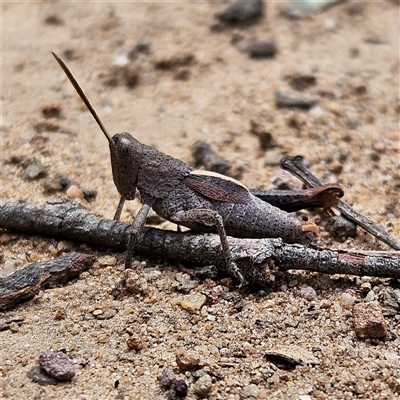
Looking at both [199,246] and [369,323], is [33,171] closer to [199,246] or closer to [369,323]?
[199,246]

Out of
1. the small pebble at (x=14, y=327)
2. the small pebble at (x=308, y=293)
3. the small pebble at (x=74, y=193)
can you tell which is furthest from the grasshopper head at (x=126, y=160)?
the small pebble at (x=308, y=293)

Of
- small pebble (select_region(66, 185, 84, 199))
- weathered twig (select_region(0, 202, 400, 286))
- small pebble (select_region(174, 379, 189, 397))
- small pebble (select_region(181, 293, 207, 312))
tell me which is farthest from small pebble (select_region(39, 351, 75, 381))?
small pebble (select_region(66, 185, 84, 199))

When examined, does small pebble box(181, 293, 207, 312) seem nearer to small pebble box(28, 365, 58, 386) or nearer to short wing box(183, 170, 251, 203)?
short wing box(183, 170, 251, 203)

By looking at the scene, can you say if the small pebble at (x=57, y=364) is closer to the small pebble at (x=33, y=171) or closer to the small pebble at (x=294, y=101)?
the small pebble at (x=33, y=171)

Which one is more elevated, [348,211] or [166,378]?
[166,378]

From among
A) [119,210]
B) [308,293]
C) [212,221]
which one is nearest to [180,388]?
[308,293]

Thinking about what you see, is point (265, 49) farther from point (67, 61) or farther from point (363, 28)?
point (67, 61)

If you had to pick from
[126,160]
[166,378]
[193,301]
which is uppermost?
[126,160]
